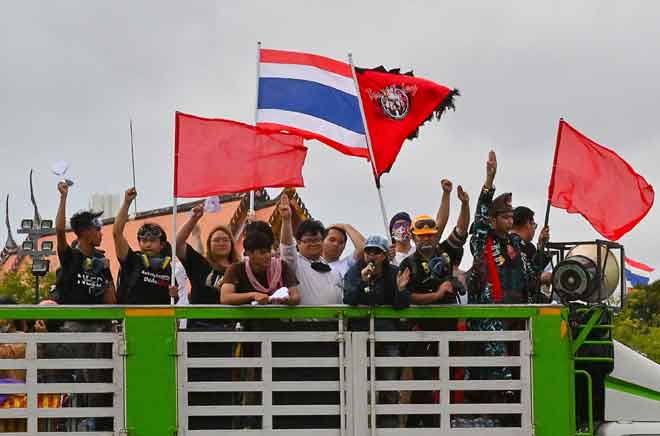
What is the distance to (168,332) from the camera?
27.7 ft

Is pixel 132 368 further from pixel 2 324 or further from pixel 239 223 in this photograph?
pixel 239 223

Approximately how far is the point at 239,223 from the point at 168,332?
8.55ft

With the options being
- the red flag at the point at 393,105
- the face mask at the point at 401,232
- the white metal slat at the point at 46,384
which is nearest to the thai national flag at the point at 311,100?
the red flag at the point at 393,105

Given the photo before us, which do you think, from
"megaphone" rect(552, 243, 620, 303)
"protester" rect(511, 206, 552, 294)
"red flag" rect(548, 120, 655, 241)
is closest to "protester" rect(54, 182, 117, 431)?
"protester" rect(511, 206, 552, 294)

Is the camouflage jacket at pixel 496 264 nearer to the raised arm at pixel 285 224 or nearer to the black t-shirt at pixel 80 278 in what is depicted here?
the raised arm at pixel 285 224

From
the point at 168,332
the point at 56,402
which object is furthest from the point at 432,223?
the point at 56,402

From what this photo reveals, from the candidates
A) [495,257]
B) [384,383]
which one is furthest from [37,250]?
[384,383]

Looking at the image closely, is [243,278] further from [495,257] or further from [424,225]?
[495,257]

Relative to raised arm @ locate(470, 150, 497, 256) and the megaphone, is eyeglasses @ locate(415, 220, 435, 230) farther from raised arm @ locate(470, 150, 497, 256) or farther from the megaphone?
the megaphone

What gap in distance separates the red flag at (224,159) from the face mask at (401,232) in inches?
32.5

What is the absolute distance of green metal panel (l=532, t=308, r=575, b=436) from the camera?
8531mm

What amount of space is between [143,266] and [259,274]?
0.97 m

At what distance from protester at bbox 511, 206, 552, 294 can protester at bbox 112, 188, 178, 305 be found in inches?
97.2

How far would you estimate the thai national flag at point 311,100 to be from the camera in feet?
35.4
